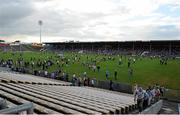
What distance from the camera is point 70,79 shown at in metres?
39.2

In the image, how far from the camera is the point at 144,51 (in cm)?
9312

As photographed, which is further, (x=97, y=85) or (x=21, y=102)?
(x=97, y=85)

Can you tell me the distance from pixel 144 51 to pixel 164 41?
7333 millimetres

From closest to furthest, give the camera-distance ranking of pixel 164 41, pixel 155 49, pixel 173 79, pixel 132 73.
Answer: pixel 173 79 → pixel 132 73 → pixel 164 41 → pixel 155 49

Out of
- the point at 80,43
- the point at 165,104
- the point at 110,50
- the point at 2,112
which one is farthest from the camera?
the point at 80,43

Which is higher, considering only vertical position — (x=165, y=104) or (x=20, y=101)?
(x=20, y=101)

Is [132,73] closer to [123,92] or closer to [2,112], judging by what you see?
[123,92]

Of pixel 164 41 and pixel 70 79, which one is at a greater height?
pixel 164 41

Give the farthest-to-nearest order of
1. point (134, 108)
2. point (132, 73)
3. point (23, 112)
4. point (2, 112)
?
point (132, 73)
point (134, 108)
point (23, 112)
point (2, 112)

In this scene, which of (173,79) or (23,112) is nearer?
(23,112)

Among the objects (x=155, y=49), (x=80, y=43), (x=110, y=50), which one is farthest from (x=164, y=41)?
(x=80, y=43)

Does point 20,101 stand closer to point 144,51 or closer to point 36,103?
point 36,103

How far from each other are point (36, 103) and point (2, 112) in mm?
4015

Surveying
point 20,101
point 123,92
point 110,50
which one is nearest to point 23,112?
point 20,101
